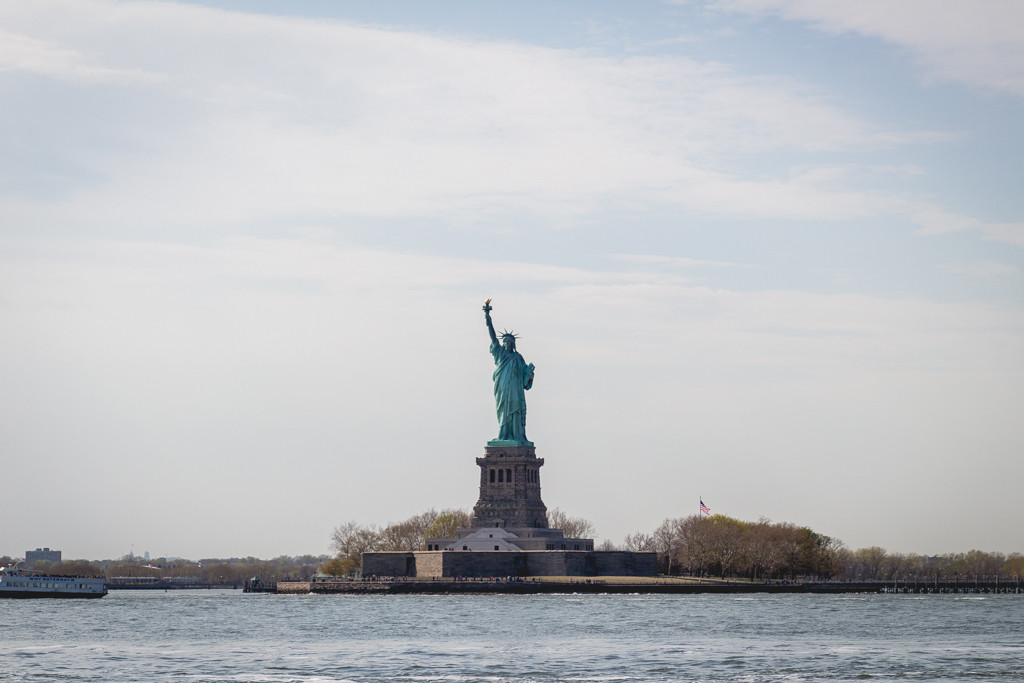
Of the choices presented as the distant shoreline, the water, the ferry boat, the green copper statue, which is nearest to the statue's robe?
the green copper statue

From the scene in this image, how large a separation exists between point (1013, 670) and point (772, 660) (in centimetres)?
793

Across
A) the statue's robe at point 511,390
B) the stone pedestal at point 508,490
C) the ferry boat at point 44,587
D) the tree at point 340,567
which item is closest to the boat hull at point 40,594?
the ferry boat at point 44,587

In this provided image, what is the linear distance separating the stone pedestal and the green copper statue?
3.84ft

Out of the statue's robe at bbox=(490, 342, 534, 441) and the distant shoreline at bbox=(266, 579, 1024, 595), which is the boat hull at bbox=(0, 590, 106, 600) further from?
the statue's robe at bbox=(490, 342, 534, 441)

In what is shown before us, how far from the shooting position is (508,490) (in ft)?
399

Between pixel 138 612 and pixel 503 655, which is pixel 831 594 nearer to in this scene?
pixel 138 612

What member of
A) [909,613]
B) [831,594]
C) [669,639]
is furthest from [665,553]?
[669,639]

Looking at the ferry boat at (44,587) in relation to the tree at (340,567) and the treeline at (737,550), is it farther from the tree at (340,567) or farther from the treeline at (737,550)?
the treeline at (737,550)

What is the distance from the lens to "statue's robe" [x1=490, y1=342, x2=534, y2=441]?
4877 inches

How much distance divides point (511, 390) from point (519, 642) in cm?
5992

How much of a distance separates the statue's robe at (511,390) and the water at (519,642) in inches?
1003

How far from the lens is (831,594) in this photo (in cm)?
12425

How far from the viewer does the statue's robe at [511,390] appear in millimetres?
123875

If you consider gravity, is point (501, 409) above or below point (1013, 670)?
above
